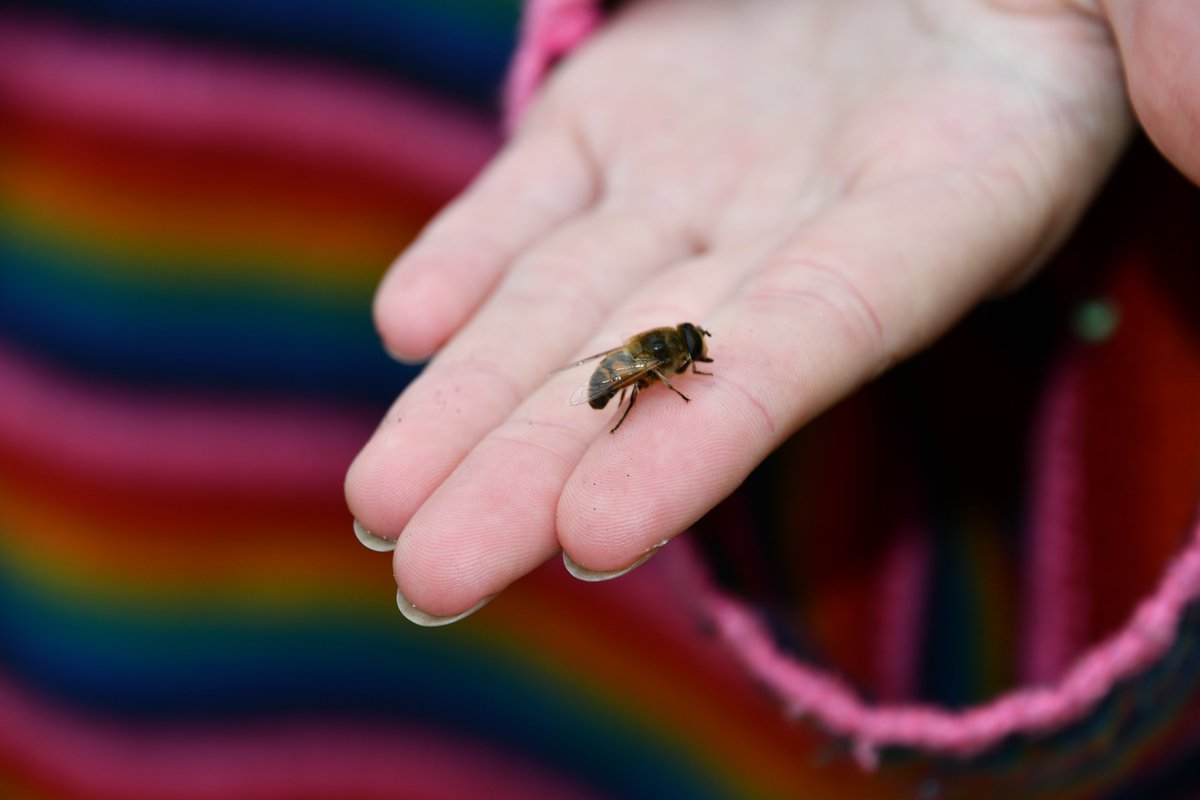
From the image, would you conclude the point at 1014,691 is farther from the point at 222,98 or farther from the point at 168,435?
the point at 222,98

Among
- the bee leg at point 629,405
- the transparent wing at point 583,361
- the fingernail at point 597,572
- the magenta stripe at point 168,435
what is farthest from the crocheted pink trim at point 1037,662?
the magenta stripe at point 168,435

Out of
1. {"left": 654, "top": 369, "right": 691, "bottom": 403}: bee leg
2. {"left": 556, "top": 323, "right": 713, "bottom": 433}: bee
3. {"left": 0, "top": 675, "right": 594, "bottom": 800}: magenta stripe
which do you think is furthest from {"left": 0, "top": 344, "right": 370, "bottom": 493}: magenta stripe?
{"left": 654, "top": 369, "right": 691, "bottom": 403}: bee leg

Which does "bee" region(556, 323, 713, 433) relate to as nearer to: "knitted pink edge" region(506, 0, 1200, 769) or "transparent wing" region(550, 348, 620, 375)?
"transparent wing" region(550, 348, 620, 375)

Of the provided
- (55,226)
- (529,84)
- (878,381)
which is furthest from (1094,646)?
(55,226)

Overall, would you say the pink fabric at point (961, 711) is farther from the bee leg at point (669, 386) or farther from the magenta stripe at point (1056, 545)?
the bee leg at point (669, 386)

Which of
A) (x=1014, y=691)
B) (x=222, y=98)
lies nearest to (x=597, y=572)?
(x=1014, y=691)

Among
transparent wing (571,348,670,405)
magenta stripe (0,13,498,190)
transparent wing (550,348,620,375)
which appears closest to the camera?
transparent wing (571,348,670,405)
